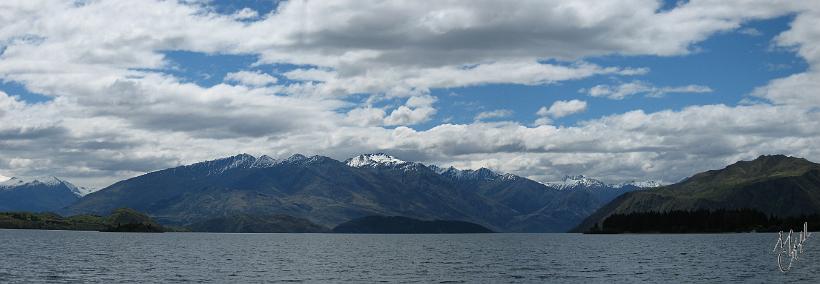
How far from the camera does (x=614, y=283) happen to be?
11869 centimetres

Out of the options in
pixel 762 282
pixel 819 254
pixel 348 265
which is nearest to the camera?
pixel 762 282

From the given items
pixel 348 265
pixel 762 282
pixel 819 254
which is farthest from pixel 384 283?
pixel 819 254

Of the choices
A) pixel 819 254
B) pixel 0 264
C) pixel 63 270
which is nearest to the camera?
pixel 63 270

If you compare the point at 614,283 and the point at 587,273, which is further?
the point at 587,273

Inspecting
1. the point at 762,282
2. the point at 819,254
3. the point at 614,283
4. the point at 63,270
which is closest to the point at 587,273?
the point at 614,283

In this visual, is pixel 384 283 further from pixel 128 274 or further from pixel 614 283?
pixel 128 274

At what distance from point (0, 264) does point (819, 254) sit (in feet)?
612

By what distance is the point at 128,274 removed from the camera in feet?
453

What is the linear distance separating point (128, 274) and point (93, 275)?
7.29 m

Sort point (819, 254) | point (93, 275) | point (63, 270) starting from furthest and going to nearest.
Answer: point (819, 254) < point (63, 270) < point (93, 275)

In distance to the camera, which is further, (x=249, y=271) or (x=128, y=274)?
(x=249, y=271)

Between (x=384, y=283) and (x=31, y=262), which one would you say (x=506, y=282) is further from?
(x=31, y=262)

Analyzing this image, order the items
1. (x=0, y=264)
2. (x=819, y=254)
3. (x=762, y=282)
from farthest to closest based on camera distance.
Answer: (x=819, y=254), (x=0, y=264), (x=762, y=282)

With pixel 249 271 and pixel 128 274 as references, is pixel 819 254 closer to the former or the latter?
pixel 249 271
